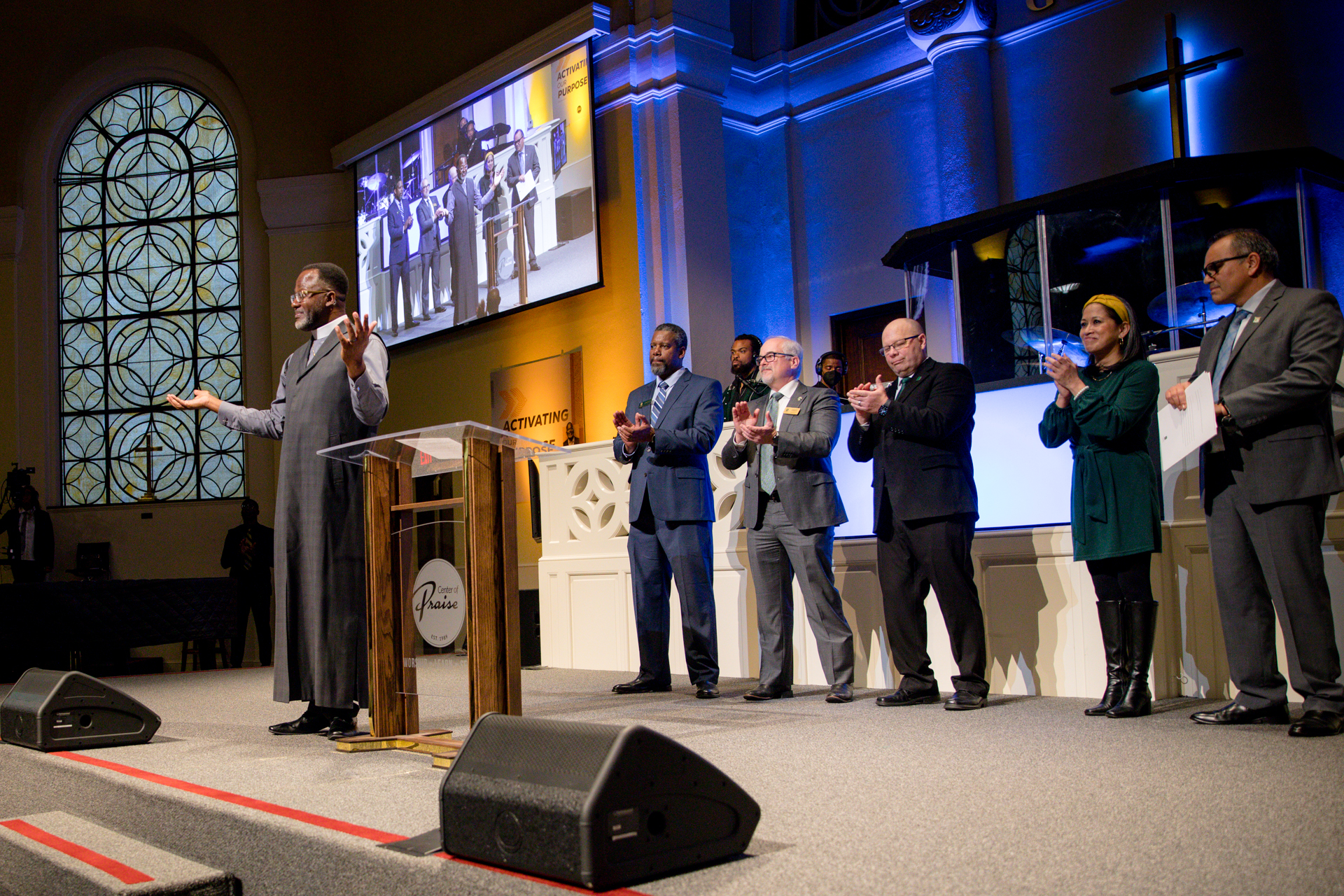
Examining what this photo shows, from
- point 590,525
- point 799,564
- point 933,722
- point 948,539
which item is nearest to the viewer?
point 933,722

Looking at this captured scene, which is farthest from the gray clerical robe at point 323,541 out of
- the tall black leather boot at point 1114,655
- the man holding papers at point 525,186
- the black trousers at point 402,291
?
the black trousers at point 402,291

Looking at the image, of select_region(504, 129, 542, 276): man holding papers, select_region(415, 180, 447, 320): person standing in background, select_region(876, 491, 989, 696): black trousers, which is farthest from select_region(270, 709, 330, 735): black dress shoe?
select_region(415, 180, 447, 320): person standing in background

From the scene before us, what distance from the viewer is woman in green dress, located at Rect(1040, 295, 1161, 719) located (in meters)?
3.45

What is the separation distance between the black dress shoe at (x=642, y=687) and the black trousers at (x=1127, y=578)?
192 cm

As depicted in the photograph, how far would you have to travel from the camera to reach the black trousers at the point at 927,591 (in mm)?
3875

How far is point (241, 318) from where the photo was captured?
11953 mm

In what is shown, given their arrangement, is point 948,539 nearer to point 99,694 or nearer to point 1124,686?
point 1124,686

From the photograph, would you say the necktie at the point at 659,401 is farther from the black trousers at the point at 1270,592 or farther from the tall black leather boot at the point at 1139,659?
the black trousers at the point at 1270,592

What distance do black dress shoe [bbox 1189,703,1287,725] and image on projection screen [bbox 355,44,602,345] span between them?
6.41 metres

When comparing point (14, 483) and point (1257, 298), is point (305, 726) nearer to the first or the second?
point (1257, 298)

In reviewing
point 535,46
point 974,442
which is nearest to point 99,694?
point 974,442

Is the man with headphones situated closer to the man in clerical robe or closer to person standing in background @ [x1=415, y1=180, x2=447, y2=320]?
person standing in background @ [x1=415, y1=180, x2=447, y2=320]

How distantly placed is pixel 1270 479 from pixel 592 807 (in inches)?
93.1

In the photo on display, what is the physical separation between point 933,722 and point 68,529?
35.6 ft
